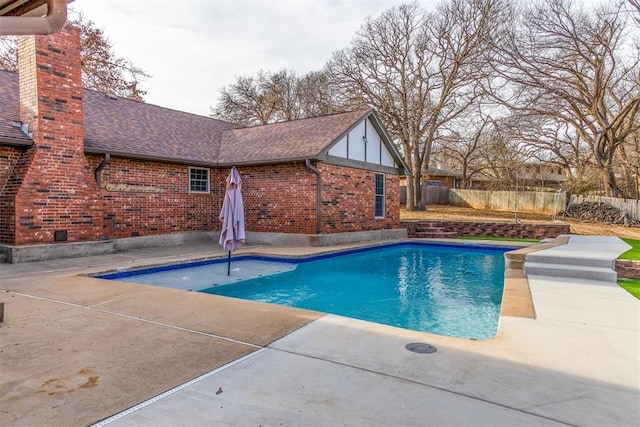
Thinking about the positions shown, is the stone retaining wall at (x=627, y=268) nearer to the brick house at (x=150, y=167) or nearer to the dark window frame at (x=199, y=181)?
the brick house at (x=150, y=167)

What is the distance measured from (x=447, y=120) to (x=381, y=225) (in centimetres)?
1045

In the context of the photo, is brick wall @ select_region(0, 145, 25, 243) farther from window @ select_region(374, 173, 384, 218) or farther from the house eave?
window @ select_region(374, 173, 384, 218)

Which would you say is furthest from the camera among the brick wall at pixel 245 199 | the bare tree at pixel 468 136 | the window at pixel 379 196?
the bare tree at pixel 468 136

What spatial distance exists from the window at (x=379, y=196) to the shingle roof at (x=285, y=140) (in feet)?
9.60

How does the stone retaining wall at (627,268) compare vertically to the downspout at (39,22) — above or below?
below

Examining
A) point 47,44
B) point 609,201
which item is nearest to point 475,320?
point 47,44

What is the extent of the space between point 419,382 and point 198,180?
12445mm

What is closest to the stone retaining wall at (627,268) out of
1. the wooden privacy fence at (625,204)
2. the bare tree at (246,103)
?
the wooden privacy fence at (625,204)

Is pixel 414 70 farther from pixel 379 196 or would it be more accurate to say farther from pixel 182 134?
pixel 182 134

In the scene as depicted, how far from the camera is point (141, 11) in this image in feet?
24.8

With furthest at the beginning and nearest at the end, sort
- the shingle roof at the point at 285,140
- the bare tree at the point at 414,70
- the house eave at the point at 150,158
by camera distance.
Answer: the bare tree at the point at 414,70
the shingle roof at the point at 285,140
the house eave at the point at 150,158

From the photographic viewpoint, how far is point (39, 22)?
296 centimetres

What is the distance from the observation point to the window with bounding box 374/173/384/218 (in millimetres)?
16250

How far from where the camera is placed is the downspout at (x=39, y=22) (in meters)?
2.88
